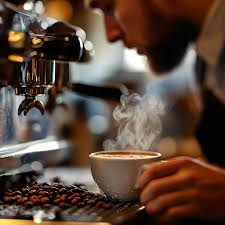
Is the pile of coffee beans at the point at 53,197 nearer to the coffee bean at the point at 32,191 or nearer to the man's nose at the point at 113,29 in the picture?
the coffee bean at the point at 32,191

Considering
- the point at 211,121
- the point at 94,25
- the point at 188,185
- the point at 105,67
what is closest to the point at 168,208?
the point at 188,185

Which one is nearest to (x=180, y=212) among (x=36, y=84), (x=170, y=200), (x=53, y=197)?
(x=170, y=200)

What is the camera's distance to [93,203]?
1060 millimetres

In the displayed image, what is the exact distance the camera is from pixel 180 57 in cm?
113

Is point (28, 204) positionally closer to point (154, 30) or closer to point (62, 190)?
point (62, 190)

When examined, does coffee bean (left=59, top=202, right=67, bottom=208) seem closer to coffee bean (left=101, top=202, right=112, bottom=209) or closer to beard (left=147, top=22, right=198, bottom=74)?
coffee bean (left=101, top=202, right=112, bottom=209)

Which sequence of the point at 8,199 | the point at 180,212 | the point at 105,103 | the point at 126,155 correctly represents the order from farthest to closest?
the point at 105,103 → the point at 126,155 → the point at 8,199 → the point at 180,212

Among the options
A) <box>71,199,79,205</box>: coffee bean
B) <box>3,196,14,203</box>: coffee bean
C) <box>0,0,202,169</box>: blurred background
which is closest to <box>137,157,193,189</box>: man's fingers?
<box>71,199,79,205</box>: coffee bean

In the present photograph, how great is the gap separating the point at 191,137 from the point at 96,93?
2522mm

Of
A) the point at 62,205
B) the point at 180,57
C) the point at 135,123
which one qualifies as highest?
the point at 180,57

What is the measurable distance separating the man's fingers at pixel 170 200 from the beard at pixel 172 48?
253mm

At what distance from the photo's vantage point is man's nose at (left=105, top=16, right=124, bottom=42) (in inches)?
51.8

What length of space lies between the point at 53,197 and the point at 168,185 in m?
0.22

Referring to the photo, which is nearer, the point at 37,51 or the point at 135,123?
the point at 37,51
